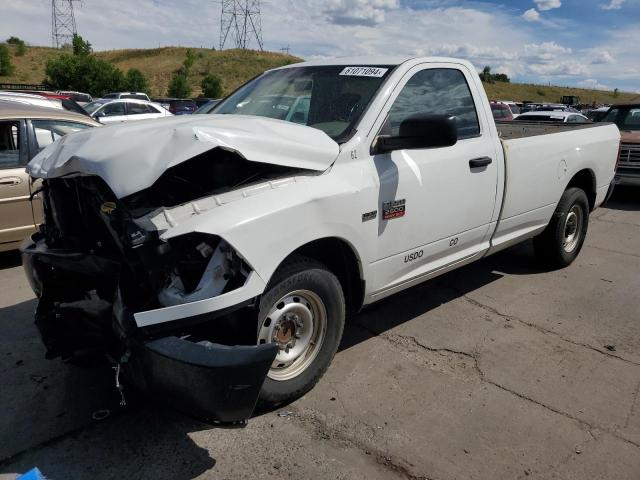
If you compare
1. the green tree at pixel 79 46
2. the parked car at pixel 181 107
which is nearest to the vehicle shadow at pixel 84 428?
the parked car at pixel 181 107

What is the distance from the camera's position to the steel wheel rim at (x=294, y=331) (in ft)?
9.78

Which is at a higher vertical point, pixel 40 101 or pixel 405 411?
pixel 40 101

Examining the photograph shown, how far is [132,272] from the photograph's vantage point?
271cm

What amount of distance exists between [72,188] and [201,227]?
1.25 m

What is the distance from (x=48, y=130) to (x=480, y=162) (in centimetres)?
472

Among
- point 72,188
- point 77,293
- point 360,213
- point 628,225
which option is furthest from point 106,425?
point 628,225

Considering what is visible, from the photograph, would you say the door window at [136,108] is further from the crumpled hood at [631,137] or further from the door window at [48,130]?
the crumpled hood at [631,137]

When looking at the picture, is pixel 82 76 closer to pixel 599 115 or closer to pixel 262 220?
pixel 599 115

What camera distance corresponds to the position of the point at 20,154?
19.4 feet

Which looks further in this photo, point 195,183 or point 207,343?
point 195,183

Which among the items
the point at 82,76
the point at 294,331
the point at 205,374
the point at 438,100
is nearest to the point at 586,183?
the point at 438,100

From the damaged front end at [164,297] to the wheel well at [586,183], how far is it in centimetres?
405

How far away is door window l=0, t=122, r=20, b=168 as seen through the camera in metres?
5.87

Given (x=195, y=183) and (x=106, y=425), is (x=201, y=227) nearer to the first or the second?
(x=195, y=183)
